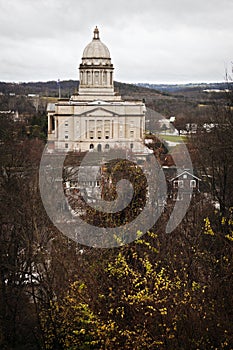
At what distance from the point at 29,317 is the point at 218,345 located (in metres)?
6.05

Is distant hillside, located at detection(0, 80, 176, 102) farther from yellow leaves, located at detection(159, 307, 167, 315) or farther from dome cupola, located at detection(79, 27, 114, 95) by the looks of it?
yellow leaves, located at detection(159, 307, 167, 315)

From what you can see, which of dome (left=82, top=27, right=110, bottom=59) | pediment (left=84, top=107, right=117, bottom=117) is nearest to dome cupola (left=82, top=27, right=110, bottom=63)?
dome (left=82, top=27, right=110, bottom=59)

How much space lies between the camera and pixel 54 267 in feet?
35.1

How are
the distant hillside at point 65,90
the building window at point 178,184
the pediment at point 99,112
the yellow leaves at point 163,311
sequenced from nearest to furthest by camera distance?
1. the yellow leaves at point 163,311
2. the building window at point 178,184
3. the pediment at point 99,112
4. the distant hillside at point 65,90

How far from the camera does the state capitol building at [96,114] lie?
51594 mm

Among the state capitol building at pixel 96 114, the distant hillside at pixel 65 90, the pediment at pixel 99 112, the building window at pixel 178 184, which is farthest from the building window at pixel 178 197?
the distant hillside at pixel 65 90

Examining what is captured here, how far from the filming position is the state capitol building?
2031 inches

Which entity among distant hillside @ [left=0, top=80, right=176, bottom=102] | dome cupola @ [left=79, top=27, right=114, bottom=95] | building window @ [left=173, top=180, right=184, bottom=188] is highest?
distant hillside @ [left=0, top=80, right=176, bottom=102]

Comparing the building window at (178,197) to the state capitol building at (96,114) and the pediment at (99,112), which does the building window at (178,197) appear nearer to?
the state capitol building at (96,114)

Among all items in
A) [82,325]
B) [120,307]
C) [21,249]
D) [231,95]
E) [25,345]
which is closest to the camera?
[120,307]

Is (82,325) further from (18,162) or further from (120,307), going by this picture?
(18,162)

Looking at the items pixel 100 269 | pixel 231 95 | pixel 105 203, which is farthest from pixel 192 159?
pixel 100 269

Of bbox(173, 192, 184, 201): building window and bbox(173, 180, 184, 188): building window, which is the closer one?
bbox(173, 192, 184, 201): building window

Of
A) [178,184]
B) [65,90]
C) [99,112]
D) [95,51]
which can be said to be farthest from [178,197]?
[65,90]
